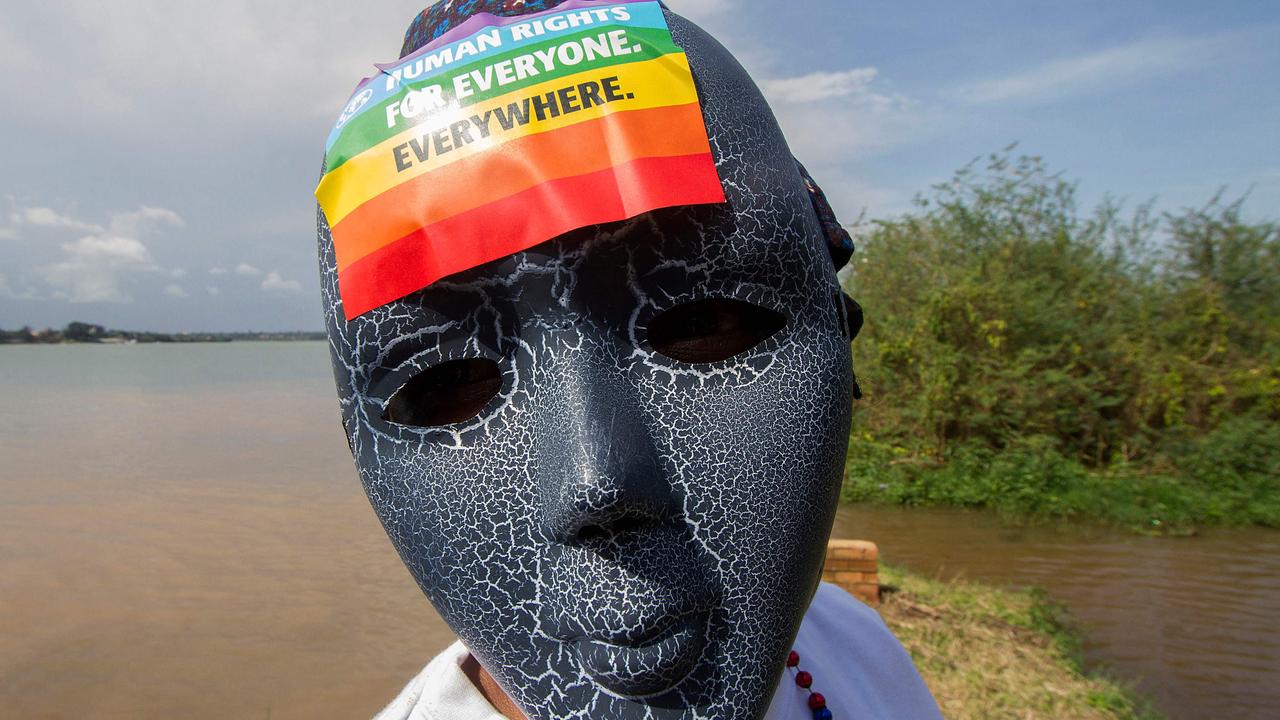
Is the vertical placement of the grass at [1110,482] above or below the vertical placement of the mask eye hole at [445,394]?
below

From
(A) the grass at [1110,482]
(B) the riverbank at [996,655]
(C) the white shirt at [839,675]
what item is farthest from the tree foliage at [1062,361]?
(C) the white shirt at [839,675]

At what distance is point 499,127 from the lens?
2.47ft

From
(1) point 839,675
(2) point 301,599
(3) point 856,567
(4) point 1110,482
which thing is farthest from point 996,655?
(2) point 301,599

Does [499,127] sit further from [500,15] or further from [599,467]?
[599,467]

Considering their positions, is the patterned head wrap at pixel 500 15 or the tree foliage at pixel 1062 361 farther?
the tree foliage at pixel 1062 361

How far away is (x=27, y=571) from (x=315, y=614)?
4.01 metres

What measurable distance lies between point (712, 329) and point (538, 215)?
0.21m

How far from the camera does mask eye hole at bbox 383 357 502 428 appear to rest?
807 millimetres

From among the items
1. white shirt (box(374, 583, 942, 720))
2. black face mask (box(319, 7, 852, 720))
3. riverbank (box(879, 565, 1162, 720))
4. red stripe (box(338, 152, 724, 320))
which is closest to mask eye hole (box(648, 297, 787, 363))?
black face mask (box(319, 7, 852, 720))

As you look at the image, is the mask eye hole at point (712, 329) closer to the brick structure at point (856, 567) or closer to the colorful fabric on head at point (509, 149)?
the colorful fabric on head at point (509, 149)

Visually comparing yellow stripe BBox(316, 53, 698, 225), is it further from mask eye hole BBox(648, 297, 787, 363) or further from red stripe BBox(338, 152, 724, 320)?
A: mask eye hole BBox(648, 297, 787, 363)

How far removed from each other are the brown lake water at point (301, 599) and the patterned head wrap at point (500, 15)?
5.07 meters

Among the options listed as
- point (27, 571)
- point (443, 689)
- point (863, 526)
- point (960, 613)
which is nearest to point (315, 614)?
point (27, 571)

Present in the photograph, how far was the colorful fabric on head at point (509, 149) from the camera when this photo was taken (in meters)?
0.73
